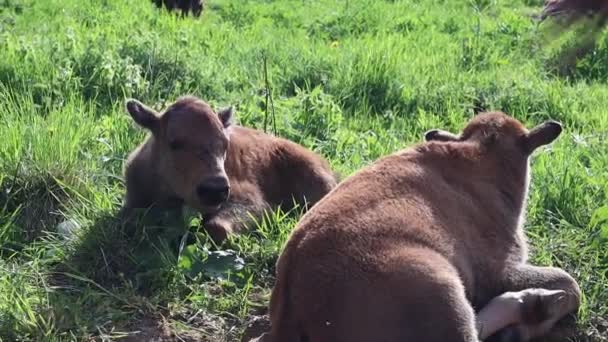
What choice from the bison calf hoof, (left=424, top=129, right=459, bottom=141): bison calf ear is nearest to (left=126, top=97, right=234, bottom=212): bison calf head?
(left=424, top=129, right=459, bottom=141): bison calf ear

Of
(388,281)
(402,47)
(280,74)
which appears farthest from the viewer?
(402,47)

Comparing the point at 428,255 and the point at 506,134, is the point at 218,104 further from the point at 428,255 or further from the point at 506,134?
the point at 428,255

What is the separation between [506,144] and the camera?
566 centimetres

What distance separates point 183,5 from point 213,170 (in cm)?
731

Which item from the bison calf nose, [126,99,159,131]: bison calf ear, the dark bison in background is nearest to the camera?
the bison calf nose

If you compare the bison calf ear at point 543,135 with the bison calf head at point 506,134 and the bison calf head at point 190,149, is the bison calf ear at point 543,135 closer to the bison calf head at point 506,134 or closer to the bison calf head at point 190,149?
the bison calf head at point 506,134

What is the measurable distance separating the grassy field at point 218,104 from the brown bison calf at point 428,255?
19.3 inches

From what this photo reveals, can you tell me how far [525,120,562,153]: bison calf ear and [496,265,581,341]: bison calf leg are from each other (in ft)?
2.54

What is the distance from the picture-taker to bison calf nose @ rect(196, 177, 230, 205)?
19.6 feet

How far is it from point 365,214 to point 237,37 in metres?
6.78

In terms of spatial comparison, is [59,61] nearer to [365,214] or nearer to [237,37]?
[237,37]

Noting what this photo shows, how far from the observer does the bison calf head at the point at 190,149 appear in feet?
19.7

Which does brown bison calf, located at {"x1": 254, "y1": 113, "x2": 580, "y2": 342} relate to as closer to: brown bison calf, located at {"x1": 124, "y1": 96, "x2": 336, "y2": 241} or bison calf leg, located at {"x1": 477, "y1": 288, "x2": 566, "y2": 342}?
bison calf leg, located at {"x1": 477, "y1": 288, "x2": 566, "y2": 342}

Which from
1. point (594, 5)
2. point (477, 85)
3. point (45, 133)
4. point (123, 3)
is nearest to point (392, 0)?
point (123, 3)
